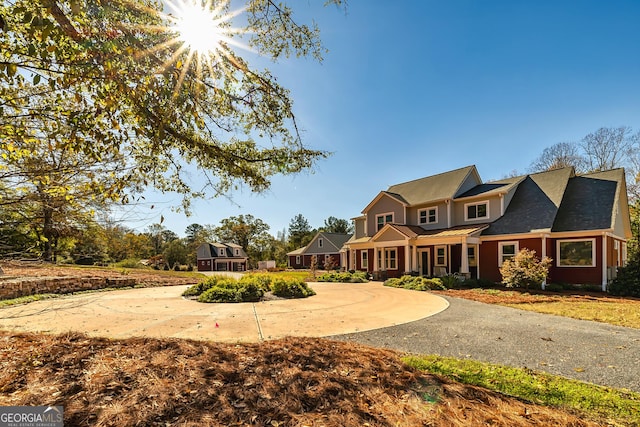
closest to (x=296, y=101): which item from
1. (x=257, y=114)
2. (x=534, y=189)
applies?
(x=257, y=114)

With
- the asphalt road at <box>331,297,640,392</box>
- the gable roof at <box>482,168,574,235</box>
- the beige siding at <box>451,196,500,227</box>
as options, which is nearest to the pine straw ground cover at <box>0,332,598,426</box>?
the asphalt road at <box>331,297,640,392</box>

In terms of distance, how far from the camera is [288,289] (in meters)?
11.0

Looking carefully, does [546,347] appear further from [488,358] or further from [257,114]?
[257,114]

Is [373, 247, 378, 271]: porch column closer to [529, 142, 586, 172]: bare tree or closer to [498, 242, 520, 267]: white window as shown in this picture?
[498, 242, 520, 267]: white window

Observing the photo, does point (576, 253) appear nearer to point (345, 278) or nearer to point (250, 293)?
point (345, 278)

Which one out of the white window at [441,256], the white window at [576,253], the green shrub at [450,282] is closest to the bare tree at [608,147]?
the white window at [576,253]

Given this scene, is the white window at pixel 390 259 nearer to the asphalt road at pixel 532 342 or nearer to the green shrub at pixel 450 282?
the green shrub at pixel 450 282

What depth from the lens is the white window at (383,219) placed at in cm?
2259

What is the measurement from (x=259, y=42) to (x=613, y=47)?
11.5 metres

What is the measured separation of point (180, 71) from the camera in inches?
141

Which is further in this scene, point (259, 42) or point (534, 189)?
point (534, 189)

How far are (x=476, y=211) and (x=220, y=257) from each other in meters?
41.7

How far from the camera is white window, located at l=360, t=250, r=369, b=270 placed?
23081 mm

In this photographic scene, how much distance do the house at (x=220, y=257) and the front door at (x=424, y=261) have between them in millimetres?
37763
